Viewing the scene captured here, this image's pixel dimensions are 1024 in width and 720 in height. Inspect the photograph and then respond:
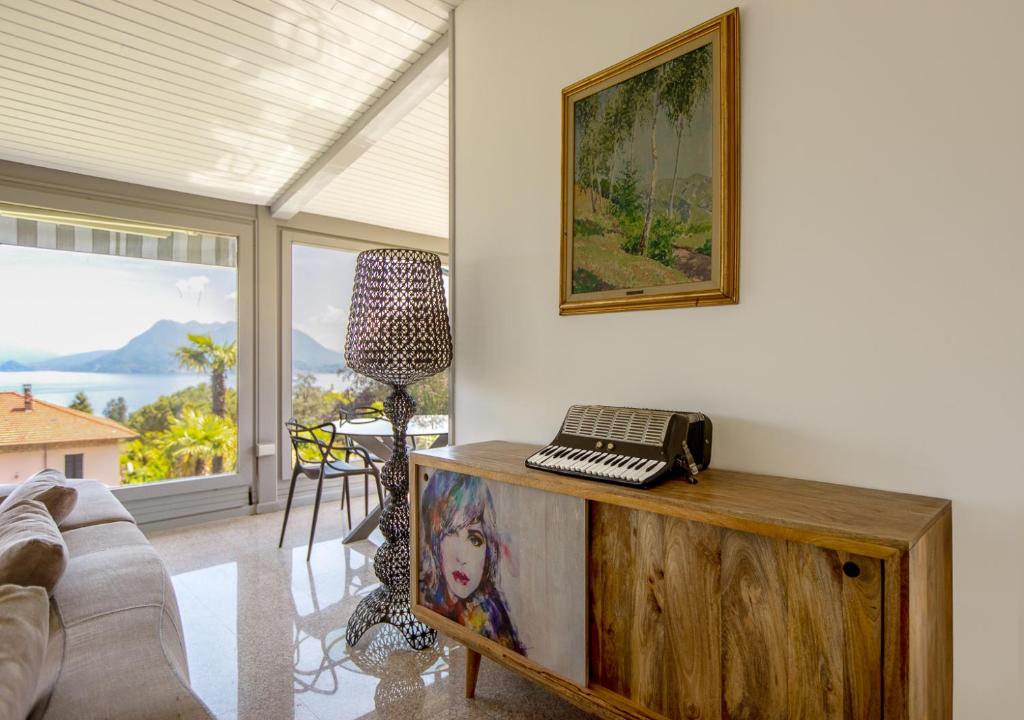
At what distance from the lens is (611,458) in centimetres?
152

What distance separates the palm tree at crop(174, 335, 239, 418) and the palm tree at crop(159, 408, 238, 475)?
106mm

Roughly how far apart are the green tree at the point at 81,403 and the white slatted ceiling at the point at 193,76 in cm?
152

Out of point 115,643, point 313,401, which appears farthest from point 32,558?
point 313,401

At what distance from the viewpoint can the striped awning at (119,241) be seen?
3.66m

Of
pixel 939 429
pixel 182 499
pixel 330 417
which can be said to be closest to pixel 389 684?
pixel 939 429

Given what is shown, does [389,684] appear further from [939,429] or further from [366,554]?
[939,429]

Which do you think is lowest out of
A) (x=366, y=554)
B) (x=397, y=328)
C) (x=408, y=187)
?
(x=366, y=554)

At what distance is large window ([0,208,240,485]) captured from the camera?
3668mm

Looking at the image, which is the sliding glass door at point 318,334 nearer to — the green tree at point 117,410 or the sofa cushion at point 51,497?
the green tree at point 117,410

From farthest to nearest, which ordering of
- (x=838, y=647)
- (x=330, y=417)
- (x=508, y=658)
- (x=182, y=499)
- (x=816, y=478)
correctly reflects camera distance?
(x=330, y=417), (x=182, y=499), (x=508, y=658), (x=816, y=478), (x=838, y=647)

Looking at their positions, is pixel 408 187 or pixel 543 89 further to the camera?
pixel 408 187

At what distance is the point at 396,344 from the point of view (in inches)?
90.2

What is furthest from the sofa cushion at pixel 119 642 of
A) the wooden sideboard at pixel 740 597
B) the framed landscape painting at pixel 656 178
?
the framed landscape painting at pixel 656 178

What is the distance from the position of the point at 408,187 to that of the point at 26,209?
248 centimetres
